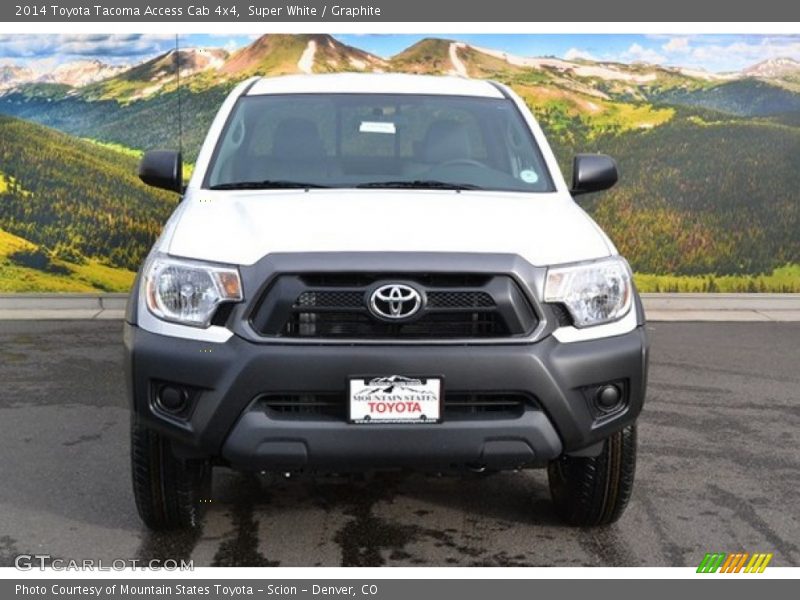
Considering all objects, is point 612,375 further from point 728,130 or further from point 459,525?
point 728,130

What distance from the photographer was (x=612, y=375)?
149 inches

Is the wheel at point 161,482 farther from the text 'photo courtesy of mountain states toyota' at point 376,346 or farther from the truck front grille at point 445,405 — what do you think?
the truck front grille at point 445,405

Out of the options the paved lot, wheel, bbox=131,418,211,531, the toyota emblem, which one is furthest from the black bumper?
the paved lot

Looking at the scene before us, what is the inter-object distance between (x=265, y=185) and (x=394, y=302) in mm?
1258

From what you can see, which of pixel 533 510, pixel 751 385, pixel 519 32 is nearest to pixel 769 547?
pixel 533 510

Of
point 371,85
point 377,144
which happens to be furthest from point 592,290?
point 371,85

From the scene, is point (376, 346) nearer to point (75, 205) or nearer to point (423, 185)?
point (423, 185)

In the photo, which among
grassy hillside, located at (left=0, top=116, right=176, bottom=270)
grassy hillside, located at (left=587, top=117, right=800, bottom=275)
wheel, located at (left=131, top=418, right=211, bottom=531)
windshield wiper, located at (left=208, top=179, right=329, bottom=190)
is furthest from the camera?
grassy hillside, located at (left=587, top=117, right=800, bottom=275)

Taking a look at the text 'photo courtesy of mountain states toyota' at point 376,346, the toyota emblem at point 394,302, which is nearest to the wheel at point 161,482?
the text 'photo courtesy of mountain states toyota' at point 376,346

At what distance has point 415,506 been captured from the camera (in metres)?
4.69

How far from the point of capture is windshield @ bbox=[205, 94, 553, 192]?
479 cm

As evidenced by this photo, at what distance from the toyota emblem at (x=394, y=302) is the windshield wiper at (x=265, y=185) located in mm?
1128

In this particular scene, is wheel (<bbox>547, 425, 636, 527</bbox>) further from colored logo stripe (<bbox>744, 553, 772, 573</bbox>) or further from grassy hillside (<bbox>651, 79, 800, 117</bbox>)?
grassy hillside (<bbox>651, 79, 800, 117</bbox>)

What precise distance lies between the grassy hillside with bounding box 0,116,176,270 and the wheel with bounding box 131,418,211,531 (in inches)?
268
